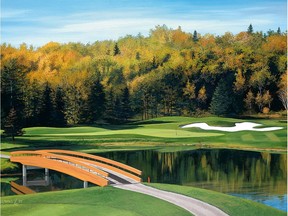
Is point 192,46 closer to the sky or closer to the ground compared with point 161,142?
closer to the sky

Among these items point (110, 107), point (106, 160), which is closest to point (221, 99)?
point (110, 107)

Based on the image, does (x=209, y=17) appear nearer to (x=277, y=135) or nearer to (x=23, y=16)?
(x=277, y=135)

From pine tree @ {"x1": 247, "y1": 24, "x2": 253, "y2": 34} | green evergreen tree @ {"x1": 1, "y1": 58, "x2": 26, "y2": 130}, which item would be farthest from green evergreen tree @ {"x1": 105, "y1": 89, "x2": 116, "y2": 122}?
pine tree @ {"x1": 247, "y1": 24, "x2": 253, "y2": 34}

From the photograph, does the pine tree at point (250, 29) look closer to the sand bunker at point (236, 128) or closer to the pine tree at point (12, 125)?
the sand bunker at point (236, 128)

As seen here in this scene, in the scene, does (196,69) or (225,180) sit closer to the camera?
(225,180)

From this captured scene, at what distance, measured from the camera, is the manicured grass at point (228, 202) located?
36.6 feet

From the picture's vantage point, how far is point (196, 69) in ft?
52.4

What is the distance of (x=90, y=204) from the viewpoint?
11219 mm

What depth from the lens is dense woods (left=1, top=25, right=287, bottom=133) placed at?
15.7 metres

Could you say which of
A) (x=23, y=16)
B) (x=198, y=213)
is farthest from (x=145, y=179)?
(x=23, y=16)

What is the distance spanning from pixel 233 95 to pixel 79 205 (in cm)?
656

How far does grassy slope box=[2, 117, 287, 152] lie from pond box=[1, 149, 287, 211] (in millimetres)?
255

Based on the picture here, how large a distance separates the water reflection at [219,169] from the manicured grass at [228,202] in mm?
1052

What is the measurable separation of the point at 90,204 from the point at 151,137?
483 centimetres
